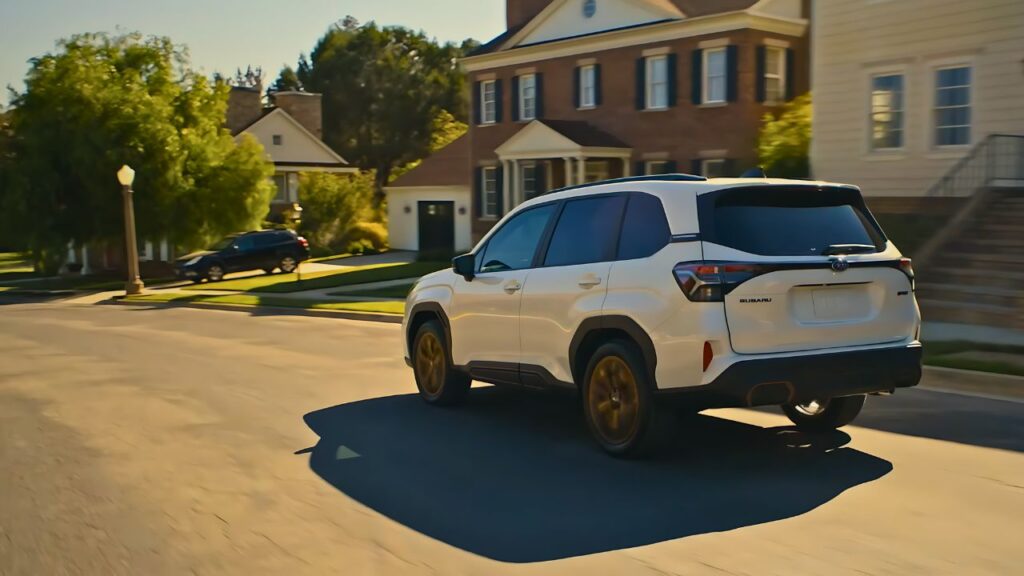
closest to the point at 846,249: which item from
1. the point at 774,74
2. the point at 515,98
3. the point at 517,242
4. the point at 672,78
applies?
the point at 517,242

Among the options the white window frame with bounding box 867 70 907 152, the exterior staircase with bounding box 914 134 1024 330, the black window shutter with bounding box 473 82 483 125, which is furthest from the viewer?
the black window shutter with bounding box 473 82 483 125

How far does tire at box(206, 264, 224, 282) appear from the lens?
3869cm

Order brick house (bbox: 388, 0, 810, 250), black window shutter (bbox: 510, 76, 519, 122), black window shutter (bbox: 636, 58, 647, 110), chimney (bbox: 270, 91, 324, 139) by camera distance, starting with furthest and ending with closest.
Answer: chimney (bbox: 270, 91, 324, 139) < black window shutter (bbox: 510, 76, 519, 122) < black window shutter (bbox: 636, 58, 647, 110) < brick house (bbox: 388, 0, 810, 250)

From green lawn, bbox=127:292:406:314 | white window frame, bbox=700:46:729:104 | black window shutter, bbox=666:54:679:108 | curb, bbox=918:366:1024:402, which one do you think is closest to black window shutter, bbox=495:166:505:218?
black window shutter, bbox=666:54:679:108

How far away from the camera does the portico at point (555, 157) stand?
35281 millimetres

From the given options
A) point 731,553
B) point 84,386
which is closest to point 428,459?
point 731,553

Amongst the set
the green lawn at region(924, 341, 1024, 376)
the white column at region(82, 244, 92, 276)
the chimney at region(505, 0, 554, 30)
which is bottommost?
the white column at region(82, 244, 92, 276)

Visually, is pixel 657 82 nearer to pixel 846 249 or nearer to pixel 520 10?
pixel 520 10

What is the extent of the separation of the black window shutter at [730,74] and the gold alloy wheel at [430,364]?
23.5m

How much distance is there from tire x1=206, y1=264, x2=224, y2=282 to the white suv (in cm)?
3206

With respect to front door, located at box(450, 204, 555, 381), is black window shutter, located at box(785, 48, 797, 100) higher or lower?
higher

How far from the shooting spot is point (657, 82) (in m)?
34.3

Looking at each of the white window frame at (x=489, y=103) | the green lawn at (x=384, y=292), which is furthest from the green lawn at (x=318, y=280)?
the white window frame at (x=489, y=103)

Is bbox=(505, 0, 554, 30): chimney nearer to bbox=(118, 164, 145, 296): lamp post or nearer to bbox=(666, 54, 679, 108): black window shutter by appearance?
bbox=(666, 54, 679, 108): black window shutter
